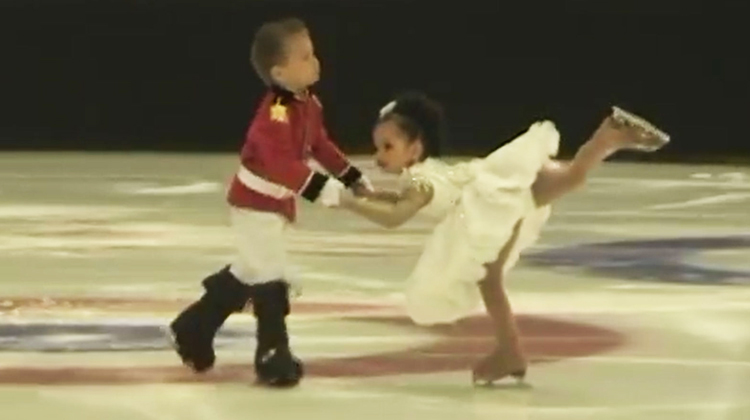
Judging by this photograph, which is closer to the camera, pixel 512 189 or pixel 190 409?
pixel 190 409

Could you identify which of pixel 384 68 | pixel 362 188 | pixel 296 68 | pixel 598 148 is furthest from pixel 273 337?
pixel 384 68

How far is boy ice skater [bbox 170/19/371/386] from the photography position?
2.22 m

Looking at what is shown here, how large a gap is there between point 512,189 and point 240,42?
16.2 feet

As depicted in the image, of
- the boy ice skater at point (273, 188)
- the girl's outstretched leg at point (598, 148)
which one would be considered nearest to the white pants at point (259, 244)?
the boy ice skater at point (273, 188)

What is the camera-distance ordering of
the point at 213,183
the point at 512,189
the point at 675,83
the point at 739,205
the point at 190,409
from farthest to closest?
the point at 675,83 < the point at 213,183 < the point at 739,205 < the point at 512,189 < the point at 190,409

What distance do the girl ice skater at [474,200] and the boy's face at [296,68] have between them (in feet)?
0.36

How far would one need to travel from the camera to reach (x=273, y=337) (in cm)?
227

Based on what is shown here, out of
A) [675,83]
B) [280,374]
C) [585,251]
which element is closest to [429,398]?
[280,374]

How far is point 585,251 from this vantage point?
3.87m

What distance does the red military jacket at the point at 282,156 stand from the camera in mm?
2189

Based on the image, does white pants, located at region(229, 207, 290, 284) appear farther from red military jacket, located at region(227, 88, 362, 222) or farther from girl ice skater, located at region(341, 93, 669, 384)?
girl ice skater, located at region(341, 93, 669, 384)

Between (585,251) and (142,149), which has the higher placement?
(585,251)

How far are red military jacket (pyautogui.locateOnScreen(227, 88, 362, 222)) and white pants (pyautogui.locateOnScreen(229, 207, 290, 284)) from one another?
12 millimetres

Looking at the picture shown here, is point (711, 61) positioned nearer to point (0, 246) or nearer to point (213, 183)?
point (213, 183)
